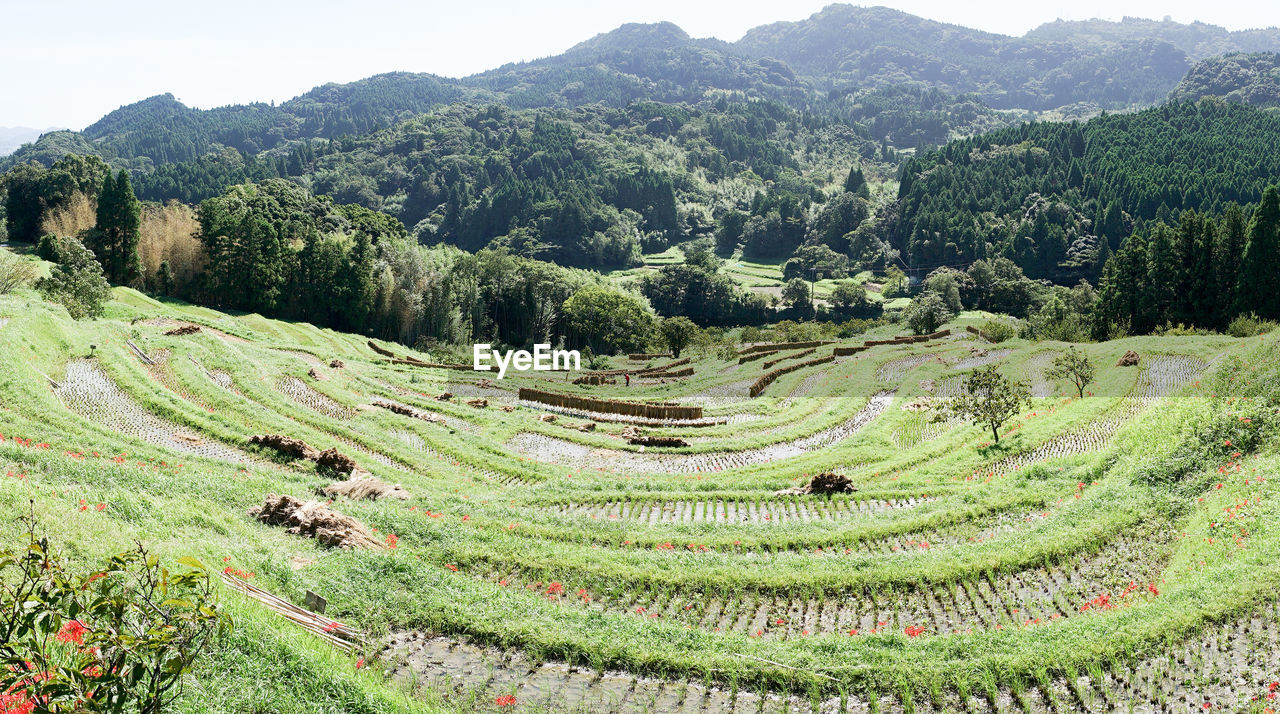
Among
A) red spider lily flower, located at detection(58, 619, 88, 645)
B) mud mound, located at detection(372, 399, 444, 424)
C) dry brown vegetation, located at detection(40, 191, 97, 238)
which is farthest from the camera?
dry brown vegetation, located at detection(40, 191, 97, 238)

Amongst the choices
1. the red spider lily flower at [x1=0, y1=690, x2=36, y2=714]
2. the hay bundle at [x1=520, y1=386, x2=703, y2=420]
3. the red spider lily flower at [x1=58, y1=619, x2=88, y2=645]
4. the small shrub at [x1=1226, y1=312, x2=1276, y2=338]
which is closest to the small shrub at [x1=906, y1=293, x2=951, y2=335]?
the small shrub at [x1=1226, y1=312, x2=1276, y2=338]

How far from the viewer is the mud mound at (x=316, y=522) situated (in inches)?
544

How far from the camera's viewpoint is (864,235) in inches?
6565

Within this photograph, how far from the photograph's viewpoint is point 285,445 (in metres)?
21.7

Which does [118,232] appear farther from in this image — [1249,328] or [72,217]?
[1249,328]

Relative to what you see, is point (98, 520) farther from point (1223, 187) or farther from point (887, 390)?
point (1223, 187)

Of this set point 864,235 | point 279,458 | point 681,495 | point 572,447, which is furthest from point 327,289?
point 864,235

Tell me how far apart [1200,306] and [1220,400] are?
4500cm

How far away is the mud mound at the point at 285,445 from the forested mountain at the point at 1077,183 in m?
141

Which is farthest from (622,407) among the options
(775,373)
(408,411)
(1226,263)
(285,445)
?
(1226,263)

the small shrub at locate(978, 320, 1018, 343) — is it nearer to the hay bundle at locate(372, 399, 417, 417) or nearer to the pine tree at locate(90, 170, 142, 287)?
the hay bundle at locate(372, 399, 417, 417)

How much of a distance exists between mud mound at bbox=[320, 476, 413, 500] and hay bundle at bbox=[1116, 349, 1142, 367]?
122ft

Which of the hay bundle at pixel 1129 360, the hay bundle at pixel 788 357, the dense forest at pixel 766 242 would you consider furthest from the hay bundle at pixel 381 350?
the hay bundle at pixel 1129 360

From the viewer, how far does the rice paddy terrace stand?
396 inches
